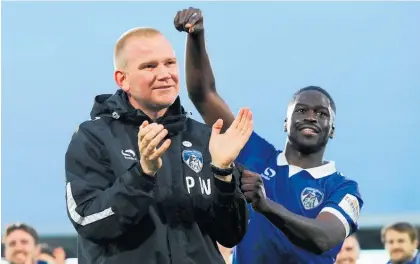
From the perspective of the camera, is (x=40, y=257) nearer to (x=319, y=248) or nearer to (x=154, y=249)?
(x=319, y=248)

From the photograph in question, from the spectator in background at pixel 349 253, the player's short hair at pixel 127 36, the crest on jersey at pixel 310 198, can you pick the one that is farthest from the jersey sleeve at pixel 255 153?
the spectator in background at pixel 349 253

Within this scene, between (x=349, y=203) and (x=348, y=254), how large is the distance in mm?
2043

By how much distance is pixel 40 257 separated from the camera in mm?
5902

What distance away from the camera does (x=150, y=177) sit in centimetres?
263

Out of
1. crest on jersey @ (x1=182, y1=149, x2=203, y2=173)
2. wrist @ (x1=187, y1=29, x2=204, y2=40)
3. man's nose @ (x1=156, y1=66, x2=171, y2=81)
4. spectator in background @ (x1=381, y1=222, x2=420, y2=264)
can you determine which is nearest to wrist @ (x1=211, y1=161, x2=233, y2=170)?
crest on jersey @ (x1=182, y1=149, x2=203, y2=173)

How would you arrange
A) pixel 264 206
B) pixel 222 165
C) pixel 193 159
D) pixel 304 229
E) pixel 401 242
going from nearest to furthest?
pixel 222 165, pixel 193 159, pixel 264 206, pixel 304 229, pixel 401 242

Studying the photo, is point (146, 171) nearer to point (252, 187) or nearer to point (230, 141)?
point (230, 141)

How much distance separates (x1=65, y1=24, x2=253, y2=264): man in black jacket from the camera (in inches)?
104

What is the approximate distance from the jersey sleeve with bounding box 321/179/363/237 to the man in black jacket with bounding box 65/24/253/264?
2.75 feet

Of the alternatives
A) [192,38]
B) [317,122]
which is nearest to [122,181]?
[192,38]

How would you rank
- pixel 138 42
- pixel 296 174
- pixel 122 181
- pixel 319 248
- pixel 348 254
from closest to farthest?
pixel 122 181
pixel 138 42
pixel 319 248
pixel 296 174
pixel 348 254

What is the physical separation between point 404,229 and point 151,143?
3.30 metres

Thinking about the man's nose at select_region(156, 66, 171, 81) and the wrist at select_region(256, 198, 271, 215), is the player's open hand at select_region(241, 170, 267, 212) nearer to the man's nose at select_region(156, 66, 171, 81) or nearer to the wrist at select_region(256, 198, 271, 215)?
the wrist at select_region(256, 198, 271, 215)

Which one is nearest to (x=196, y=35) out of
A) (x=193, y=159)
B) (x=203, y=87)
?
(x=203, y=87)
